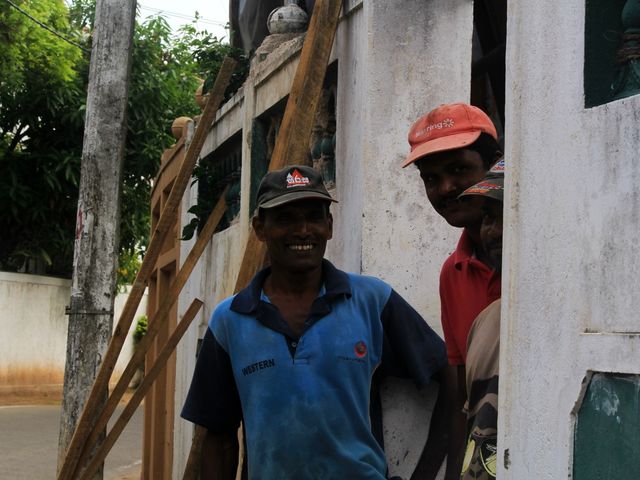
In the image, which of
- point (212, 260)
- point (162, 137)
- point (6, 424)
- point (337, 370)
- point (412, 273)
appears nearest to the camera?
point (337, 370)

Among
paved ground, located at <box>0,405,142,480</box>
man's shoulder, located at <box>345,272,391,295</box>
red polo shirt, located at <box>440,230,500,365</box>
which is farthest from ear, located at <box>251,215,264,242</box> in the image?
paved ground, located at <box>0,405,142,480</box>

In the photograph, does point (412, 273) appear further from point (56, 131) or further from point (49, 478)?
point (56, 131)

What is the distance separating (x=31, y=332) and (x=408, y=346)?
55.4 ft

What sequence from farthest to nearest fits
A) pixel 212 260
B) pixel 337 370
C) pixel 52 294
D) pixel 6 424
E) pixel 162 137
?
pixel 52 294
pixel 162 137
pixel 6 424
pixel 212 260
pixel 337 370

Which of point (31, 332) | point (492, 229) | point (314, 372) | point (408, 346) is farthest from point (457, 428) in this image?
point (31, 332)

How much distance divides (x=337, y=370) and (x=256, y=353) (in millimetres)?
219

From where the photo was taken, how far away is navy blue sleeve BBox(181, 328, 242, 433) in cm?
293

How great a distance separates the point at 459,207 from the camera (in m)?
2.92

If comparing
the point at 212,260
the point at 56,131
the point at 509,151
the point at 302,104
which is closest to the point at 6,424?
the point at 56,131

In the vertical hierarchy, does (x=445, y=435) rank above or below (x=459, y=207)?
below

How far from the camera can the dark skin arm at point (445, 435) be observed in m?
3.04

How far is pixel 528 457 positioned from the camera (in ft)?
7.33

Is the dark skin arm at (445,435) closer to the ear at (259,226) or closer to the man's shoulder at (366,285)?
the man's shoulder at (366,285)

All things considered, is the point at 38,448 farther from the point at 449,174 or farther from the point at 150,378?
the point at 449,174
